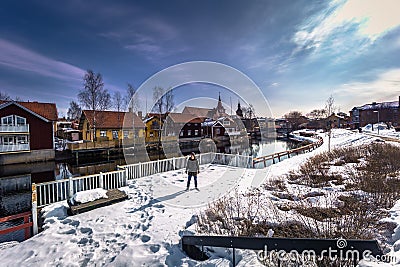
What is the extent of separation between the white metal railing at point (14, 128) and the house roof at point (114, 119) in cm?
986

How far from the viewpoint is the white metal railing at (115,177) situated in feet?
23.1

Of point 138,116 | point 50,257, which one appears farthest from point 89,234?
point 138,116

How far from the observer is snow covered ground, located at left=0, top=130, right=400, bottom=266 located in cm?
364

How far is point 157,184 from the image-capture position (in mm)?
8477

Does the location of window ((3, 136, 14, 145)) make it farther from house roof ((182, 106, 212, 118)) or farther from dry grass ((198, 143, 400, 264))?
house roof ((182, 106, 212, 118))

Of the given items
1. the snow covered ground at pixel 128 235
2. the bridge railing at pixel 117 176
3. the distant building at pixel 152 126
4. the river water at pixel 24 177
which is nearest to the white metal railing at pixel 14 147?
the river water at pixel 24 177

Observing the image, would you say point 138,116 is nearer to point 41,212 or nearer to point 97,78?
point 97,78

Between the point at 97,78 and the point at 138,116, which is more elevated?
the point at 97,78

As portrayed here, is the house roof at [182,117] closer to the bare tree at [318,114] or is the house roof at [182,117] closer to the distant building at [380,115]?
the bare tree at [318,114]

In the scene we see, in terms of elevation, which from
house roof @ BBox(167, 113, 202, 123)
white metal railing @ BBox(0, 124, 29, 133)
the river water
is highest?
house roof @ BBox(167, 113, 202, 123)

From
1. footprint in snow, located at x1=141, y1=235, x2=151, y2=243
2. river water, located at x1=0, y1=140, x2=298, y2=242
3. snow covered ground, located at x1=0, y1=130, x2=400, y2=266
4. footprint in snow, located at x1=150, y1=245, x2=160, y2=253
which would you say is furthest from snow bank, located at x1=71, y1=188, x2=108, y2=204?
footprint in snow, located at x1=150, y1=245, x2=160, y2=253

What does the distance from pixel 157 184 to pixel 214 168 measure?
13.4 ft

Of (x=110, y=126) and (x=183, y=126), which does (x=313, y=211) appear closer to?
(x=110, y=126)

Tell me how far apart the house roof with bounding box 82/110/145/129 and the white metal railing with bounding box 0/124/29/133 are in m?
9.86
